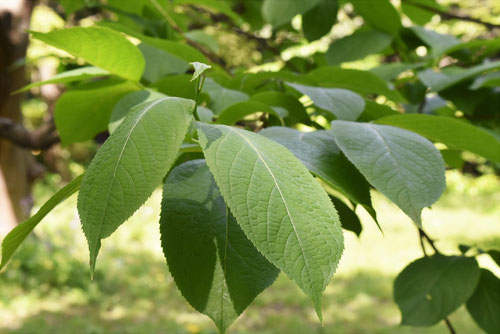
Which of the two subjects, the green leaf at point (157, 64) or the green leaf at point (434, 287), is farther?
the green leaf at point (157, 64)

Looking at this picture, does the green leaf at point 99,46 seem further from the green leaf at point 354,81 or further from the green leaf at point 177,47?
the green leaf at point 354,81

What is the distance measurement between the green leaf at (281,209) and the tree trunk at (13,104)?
1.59 metres

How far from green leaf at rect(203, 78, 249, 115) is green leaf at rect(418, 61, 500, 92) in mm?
380

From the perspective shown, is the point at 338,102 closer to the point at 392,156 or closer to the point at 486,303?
the point at 392,156

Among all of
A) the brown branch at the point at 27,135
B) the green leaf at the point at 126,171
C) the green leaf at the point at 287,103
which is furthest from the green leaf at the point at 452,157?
the brown branch at the point at 27,135

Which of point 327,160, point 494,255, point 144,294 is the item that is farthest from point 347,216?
point 144,294

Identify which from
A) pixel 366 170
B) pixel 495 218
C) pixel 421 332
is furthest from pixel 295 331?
pixel 495 218

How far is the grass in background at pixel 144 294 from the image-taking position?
4133mm

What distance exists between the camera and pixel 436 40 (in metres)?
1.03

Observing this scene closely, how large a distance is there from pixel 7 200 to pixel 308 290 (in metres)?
5.59

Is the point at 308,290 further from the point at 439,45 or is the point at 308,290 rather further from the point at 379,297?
the point at 379,297

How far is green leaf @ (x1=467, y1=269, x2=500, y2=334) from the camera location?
77 centimetres

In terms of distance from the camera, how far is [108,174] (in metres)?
0.35

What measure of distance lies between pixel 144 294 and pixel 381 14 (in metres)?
4.28
